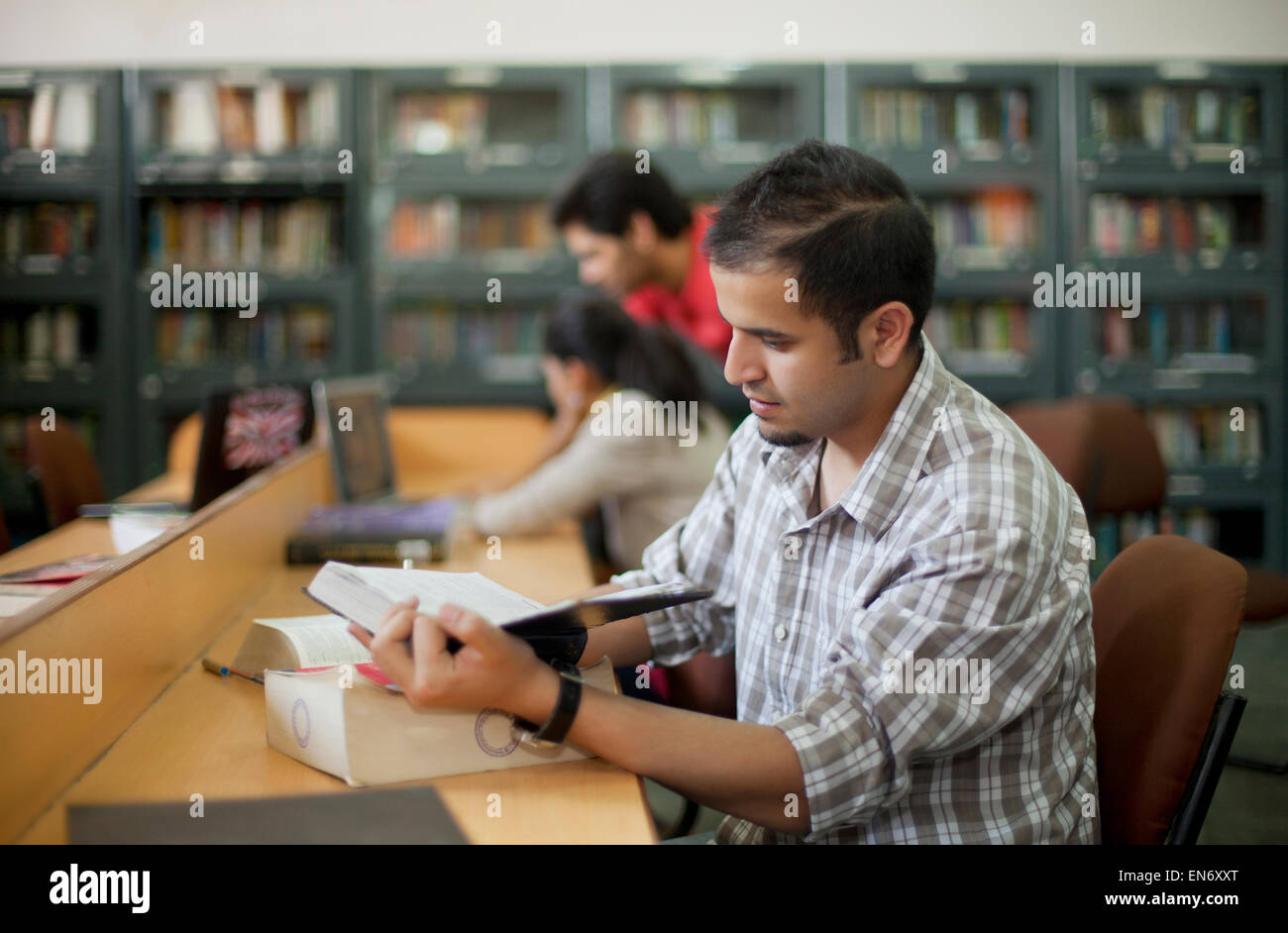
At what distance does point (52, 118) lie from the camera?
3240mm

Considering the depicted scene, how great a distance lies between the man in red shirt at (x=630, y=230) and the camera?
279cm

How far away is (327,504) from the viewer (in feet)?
8.98

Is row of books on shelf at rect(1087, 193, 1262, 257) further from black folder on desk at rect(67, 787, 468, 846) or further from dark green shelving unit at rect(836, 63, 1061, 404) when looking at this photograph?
black folder on desk at rect(67, 787, 468, 846)

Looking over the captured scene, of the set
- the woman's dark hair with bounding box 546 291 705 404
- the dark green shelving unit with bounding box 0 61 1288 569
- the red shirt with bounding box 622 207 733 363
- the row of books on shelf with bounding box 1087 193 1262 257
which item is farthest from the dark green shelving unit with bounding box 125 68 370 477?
the row of books on shelf with bounding box 1087 193 1262 257

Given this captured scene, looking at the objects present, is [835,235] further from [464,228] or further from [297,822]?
[464,228]

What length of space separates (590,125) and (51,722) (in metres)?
3.57

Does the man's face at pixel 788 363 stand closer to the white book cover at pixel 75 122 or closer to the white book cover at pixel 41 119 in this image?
the white book cover at pixel 41 119

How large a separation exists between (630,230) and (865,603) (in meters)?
1.93

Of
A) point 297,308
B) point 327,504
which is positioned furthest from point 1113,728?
point 297,308

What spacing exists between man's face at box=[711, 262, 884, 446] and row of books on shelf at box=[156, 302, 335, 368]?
137 inches

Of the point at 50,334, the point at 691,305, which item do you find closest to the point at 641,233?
the point at 691,305

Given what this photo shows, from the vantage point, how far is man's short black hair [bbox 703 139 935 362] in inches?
42.3

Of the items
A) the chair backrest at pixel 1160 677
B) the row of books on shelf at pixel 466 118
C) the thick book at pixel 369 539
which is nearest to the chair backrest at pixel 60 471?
the thick book at pixel 369 539
